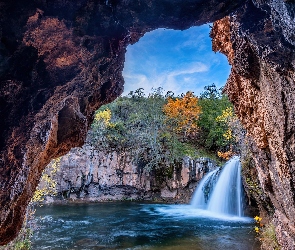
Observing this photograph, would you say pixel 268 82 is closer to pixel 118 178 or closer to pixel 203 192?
pixel 203 192

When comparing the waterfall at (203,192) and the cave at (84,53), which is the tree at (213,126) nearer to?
the waterfall at (203,192)

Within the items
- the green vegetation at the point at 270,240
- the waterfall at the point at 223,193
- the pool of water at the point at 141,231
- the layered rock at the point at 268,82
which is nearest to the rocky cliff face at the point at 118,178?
the waterfall at the point at 223,193

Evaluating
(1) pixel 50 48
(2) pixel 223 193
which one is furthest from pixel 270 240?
(2) pixel 223 193

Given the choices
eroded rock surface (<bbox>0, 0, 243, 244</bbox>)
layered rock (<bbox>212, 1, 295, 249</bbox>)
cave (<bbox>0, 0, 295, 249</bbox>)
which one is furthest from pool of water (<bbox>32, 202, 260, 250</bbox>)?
eroded rock surface (<bbox>0, 0, 243, 244</bbox>)

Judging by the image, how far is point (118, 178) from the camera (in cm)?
2317

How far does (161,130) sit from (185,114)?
17.5ft

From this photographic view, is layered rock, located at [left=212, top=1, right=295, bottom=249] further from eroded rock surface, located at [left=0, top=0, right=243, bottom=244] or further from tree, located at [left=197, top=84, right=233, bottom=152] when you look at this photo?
tree, located at [left=197, top=84, right=233, bottom=152]

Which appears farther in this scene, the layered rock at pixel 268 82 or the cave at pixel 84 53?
the layered rock at pixel 268 82

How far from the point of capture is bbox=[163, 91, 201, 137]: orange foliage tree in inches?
1170

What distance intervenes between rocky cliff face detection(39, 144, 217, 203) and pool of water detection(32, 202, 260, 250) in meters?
5.71

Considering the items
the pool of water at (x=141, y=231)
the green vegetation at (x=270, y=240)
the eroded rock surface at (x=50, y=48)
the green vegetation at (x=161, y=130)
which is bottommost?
the pool of water at (x=141, y=231)

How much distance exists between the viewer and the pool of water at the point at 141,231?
975cm

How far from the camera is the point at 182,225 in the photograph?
1330cm

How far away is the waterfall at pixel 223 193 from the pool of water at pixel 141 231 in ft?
4.61
